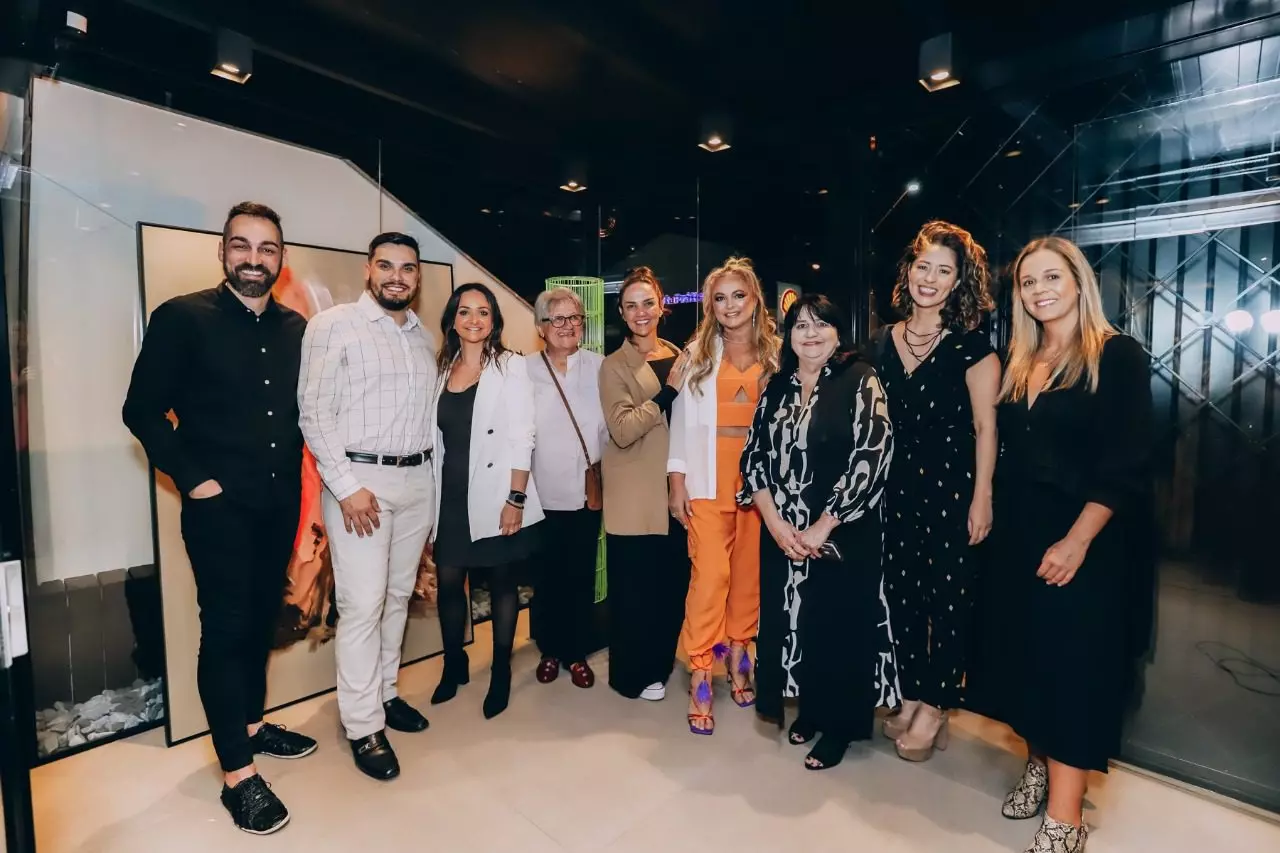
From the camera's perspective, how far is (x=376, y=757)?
2.44 m

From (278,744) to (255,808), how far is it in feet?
1.49

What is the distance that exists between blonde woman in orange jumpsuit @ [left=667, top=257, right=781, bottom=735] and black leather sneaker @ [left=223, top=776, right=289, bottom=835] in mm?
1438

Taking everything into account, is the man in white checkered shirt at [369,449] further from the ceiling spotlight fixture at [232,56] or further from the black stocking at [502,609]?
the ceiling spotlight fixture at [232,56]

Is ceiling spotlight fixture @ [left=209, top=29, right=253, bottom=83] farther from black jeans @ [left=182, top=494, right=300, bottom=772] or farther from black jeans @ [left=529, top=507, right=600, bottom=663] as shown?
black jeans @ [left=529, top=507, right=600, bottom=663]

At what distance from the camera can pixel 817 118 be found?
11.1 feet

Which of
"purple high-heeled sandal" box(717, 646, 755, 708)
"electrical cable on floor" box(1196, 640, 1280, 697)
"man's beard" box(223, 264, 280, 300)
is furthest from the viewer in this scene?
"purple high-heeled sandal" box(717, 646, 755, 708)

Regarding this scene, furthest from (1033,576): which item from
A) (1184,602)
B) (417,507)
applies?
(417,507)

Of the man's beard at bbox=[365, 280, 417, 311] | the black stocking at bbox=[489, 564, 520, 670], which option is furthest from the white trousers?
the man's beard at bbox=[365, 280, 417, 311]

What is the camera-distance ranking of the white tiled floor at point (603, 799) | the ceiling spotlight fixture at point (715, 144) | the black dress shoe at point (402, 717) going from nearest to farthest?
the white tiled floor at point (603, 799)
the black dress shoe at point (402, 717)
the ceiling spotlight fixture at point (715, 144)

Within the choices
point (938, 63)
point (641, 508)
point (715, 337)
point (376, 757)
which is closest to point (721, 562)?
point (641, 508)

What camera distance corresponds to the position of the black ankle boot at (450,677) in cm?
A: 299

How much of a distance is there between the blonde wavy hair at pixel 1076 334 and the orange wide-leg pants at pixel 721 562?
0.99 m

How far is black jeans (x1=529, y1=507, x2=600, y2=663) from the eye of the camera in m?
3.14

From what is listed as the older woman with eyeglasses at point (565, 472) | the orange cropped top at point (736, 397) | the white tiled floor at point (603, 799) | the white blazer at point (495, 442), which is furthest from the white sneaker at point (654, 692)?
the orange cropped top at point (736, 397)
